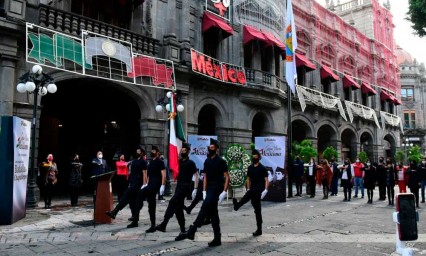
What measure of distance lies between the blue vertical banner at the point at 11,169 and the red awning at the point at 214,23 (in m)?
11.8

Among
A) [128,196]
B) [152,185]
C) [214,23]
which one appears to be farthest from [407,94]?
[128,196]

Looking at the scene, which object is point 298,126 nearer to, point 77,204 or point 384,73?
point 384,73

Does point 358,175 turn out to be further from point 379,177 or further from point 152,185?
point 152,185

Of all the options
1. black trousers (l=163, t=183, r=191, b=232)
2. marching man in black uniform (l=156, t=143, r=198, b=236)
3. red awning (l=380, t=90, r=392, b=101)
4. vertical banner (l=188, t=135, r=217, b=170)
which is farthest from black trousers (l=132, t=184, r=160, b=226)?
red awning (l=380, t=90, r=392, b=101)

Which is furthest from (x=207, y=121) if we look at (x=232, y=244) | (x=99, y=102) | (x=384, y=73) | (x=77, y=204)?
(x=384, y=73)

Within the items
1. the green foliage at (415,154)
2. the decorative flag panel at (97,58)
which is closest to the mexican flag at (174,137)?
the decorative flag panel at (97,58)

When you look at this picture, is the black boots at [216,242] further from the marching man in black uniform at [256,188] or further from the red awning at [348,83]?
the red awning at [348,83]

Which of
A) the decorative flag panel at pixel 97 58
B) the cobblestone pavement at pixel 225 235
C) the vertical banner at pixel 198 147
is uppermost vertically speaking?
the decorative flag panel at pixel 97 58

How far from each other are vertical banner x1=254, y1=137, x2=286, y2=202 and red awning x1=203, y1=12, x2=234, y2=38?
750 centimetres

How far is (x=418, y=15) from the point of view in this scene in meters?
13.2

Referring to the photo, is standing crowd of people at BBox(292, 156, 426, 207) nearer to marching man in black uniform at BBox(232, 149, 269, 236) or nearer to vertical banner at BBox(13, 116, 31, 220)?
Answer: marching man in black uniform at BBox(232, 149, 269, 236)

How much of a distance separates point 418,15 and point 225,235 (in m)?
11.9

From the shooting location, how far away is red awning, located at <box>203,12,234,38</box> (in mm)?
17875

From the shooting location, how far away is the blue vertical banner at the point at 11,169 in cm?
796
